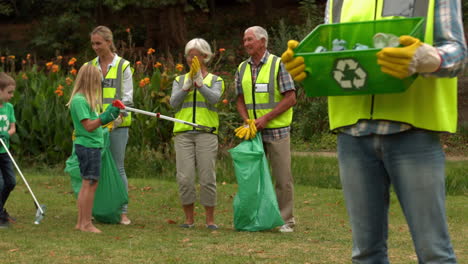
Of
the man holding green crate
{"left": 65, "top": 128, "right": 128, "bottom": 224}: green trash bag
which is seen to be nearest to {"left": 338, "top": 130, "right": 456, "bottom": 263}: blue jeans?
the man holding green crate

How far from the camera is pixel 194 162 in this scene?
7.21 meters

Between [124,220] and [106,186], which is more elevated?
[106,186]

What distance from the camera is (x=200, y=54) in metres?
7.21

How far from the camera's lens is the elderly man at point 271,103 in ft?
22.9

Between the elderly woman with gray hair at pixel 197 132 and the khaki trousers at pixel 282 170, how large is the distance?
57 cm

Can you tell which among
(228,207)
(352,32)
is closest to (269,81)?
(228,207)

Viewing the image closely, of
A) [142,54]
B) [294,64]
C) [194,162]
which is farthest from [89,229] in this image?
[142,54]

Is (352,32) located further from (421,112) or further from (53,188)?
(53,188)

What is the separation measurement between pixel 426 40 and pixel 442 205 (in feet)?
2.14

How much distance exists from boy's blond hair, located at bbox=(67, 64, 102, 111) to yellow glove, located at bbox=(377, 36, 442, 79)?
4354 mm

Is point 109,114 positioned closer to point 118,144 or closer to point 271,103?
point 118,144

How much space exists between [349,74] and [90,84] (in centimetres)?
415

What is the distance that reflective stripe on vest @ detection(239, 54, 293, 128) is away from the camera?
6.98 m

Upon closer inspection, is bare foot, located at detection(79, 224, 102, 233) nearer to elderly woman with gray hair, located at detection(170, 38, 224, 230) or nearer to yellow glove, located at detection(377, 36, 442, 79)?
elderly woman with gray hair, located at detection(170, 38, 224, 230)
